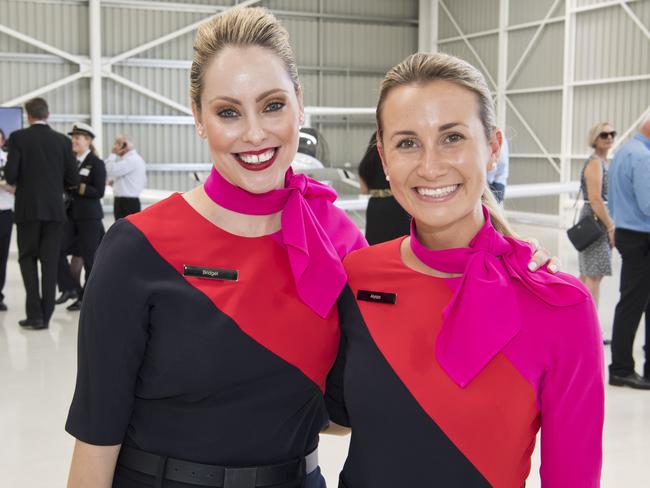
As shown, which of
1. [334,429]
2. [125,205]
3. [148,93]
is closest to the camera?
[334,429]

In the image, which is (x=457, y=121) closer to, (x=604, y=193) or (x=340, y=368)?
(x=340, y=368)

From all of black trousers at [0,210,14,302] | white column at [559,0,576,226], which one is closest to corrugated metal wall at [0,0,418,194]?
white column at [559,0,576,226]

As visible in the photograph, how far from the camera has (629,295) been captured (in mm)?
4895

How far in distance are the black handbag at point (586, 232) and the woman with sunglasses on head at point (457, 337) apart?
4573mm

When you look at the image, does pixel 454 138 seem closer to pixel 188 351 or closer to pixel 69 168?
pixel 188 351

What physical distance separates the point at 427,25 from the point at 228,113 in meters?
18.1

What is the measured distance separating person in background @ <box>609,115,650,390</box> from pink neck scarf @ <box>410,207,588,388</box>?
3.57 m

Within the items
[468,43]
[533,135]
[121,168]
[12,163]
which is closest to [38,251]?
[12,163]

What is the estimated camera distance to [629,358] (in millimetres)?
5004

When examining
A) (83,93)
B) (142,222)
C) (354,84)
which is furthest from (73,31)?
(142,222)

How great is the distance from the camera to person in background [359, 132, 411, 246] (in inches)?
172

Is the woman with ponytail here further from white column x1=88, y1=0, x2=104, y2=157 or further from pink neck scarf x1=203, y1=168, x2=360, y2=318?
white column x1=88, y1=0, x2=104, y2=157

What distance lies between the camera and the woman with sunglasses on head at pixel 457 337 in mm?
1396

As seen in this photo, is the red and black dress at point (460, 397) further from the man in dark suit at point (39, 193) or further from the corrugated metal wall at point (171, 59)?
the corrugated metal wall at point (171, 59)
